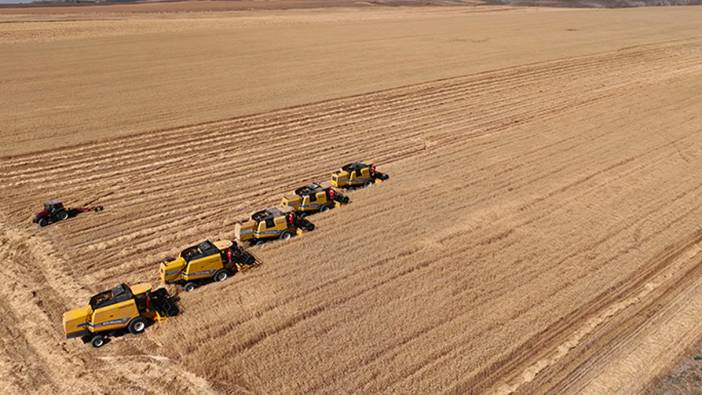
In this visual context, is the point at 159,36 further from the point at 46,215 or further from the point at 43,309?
the point at 43,309

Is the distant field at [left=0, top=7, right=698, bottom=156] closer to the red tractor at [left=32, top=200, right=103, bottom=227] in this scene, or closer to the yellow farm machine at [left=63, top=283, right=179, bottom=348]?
the red tractor at [left=32, top=200, right=103, bottom=227]

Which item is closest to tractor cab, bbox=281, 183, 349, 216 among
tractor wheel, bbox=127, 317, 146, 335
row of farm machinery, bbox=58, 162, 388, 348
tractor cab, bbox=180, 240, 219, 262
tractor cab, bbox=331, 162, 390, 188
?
row of farm machinery, bbox=58, 162, 388, 348

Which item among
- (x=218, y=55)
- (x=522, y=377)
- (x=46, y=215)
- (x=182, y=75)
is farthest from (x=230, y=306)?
(x=218, y=55)

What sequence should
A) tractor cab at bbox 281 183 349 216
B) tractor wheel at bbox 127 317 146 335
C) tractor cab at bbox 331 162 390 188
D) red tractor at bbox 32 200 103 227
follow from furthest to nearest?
tractor cab at bbox 331 162 390 188 → tractor cab at bbox 281 183 349 216 → red tractor at bbox 32 200 103 227 → tractor wheel at bbox 127 317 146 335

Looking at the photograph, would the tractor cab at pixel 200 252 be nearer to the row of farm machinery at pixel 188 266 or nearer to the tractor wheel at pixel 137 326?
the row of farm machinery at pixel 188 266

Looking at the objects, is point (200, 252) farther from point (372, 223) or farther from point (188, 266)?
point (372, 223)

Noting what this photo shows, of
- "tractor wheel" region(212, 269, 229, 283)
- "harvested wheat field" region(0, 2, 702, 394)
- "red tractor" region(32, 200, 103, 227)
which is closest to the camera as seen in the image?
"harvested wheat field" region(0, 2, 702, 394)

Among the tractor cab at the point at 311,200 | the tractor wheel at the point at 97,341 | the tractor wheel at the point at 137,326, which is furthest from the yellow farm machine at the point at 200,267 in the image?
the tractor cab at the point at 311,200

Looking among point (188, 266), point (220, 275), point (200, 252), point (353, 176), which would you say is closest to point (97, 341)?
point (188, 266)
